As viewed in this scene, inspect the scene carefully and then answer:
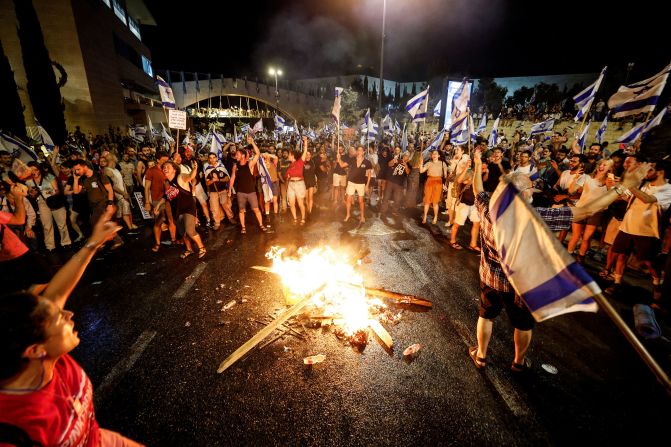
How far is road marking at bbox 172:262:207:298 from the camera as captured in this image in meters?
5.11

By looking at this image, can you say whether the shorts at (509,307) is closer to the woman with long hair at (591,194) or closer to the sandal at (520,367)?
the sandal at (520,367)

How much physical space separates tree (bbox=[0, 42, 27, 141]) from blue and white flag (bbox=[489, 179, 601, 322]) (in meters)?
27.1

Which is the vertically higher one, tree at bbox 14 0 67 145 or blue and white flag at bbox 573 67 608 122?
tree at bbox 14 0 67 145

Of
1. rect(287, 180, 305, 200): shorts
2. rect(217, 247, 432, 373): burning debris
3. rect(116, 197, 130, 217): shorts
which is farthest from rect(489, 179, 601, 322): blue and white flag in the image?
rect(116, 197, 130, 217): shorts

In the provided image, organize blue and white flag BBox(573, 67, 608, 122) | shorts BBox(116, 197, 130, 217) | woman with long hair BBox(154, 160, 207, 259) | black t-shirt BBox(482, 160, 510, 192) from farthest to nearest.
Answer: blue and white flag BBox(573, 67, 608, 122) < shorts BBox(116, 197, 130, 217) < black t-shirt BBox(482, 160, 510, 192) < woman with long hair BBox(154, 160, 207, 259)

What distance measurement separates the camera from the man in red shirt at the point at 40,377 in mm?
1260

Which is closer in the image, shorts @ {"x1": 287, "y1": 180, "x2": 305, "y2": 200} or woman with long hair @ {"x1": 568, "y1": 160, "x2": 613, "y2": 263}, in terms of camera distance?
woman with long hair @ {"x1": 568, "y1": 160, "x2": 613, "y2": 263}

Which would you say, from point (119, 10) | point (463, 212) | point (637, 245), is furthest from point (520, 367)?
point (119, 10)

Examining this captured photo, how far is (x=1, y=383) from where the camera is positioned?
4.13 feet

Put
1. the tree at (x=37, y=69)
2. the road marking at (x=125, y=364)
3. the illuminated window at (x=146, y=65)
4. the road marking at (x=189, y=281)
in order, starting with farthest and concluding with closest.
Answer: the illuminated window at (x=146, y=65), the tree at (x=37, y=69), the road marking at (x=189, y=281), the road marking at (x=125, y=364)

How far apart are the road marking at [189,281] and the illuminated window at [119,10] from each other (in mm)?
37894

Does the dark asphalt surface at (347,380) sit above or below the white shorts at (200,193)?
below

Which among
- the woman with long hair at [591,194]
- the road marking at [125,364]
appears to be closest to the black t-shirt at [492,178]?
the woman with long hair at [591,194]

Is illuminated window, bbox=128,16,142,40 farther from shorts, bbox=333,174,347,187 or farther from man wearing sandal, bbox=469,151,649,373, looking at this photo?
man wearing sandal, bbox=469,151,649,373
